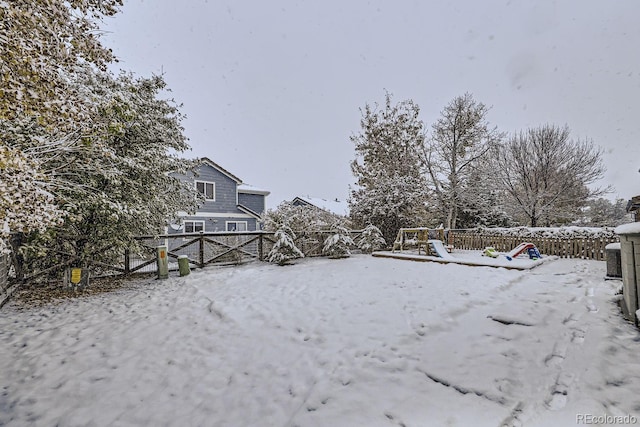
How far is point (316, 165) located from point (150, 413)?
40.7 m

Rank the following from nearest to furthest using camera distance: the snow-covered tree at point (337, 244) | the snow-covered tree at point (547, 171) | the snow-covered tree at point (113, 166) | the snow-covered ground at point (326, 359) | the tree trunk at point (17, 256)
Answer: the snow-covered ground at point (326, 359) → the snow-covered tree at point (113, 166) → the tree trunk at point (17, 256) → the snow-covered tree at point (337, 244) → the snow-covered tree at point (547, 171)

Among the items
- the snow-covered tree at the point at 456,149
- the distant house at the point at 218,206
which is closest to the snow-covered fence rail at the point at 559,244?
the snow-covered tree at the point at 456,149

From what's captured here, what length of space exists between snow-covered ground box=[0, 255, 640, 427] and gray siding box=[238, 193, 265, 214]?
511 inches

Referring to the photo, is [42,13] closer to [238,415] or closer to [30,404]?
[30,404]

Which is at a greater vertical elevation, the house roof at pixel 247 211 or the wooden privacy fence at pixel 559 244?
the house roof at pixel 247 211

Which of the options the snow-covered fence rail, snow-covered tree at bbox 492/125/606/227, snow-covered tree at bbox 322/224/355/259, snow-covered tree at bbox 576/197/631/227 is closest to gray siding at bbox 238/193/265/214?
snow-covered tree at bbox 322/224/355/259

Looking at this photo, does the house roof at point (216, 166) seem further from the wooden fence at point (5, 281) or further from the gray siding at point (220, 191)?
the wooden fence at point (5, 281)

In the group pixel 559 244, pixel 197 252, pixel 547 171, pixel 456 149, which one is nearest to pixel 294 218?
pixel 197 252

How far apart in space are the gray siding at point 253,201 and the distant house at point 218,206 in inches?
19.1

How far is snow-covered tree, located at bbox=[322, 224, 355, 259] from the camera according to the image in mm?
9352

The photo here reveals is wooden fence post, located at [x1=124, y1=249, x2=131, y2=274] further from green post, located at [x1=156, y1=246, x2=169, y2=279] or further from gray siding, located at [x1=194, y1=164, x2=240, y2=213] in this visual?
gray siding, located at [x1=194, y1=164, x2=240, y2=213]

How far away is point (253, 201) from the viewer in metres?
18.1

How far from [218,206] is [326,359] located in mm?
14281

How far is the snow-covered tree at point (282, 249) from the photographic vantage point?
26.7ft
